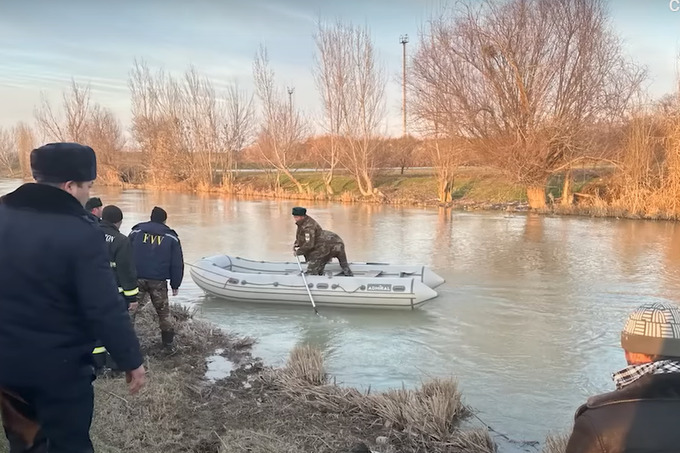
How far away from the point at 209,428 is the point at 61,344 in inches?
85.2

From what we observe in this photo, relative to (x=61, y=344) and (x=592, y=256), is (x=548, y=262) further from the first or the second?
(x=61, y=344)

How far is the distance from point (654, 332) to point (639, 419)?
0.29 meters

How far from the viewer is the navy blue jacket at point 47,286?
201cm

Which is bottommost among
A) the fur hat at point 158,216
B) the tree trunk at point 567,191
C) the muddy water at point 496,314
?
the muddy water at point 496,314

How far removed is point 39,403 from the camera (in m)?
2.05

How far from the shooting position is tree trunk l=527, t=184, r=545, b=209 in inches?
795

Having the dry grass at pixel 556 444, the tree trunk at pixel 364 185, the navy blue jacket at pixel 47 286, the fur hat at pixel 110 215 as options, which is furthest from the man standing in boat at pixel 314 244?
the tree trunk at pixel 364 185

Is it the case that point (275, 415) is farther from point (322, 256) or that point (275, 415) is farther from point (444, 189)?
point (444, 189)

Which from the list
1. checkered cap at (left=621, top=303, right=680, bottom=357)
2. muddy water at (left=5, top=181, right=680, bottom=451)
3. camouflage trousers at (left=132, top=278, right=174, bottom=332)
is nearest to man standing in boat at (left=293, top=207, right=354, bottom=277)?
muddy water at (left=5, top=181, right=680, bottom=451)

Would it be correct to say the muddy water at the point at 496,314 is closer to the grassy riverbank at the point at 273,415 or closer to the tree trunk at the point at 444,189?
the grassy riverbank at the point at 273,415

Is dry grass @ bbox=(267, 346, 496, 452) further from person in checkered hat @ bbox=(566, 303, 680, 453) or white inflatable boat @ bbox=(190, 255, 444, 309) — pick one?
white inflatable boat @ bbox=(190, 255, 444, 309)

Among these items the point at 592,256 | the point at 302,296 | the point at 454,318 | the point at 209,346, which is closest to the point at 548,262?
the point at 592,256

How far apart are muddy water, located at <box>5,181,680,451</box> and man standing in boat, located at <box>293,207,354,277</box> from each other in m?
0.88

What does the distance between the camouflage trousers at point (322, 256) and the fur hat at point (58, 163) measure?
255 inches
